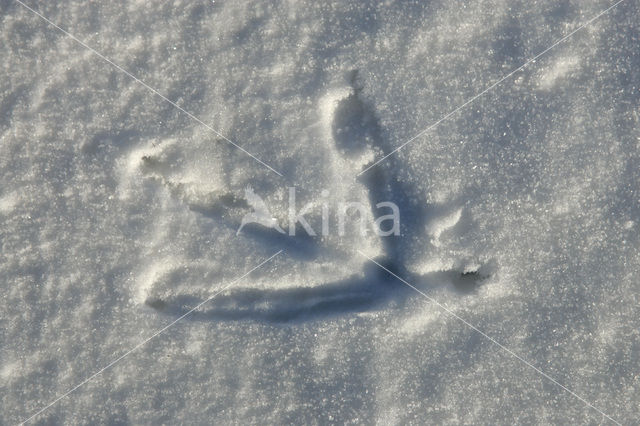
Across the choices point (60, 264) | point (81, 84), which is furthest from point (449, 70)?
point (60, 264)

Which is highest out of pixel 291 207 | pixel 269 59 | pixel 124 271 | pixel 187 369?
pixel 269 59

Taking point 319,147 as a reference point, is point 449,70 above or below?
above

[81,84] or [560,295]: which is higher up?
[81,84]

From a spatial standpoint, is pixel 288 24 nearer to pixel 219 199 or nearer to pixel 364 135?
pixel 364 135

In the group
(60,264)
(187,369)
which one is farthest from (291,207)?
(60,264)

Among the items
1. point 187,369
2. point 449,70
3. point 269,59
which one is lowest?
A: point 187,369

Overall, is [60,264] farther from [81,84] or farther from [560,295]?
[560,295]
